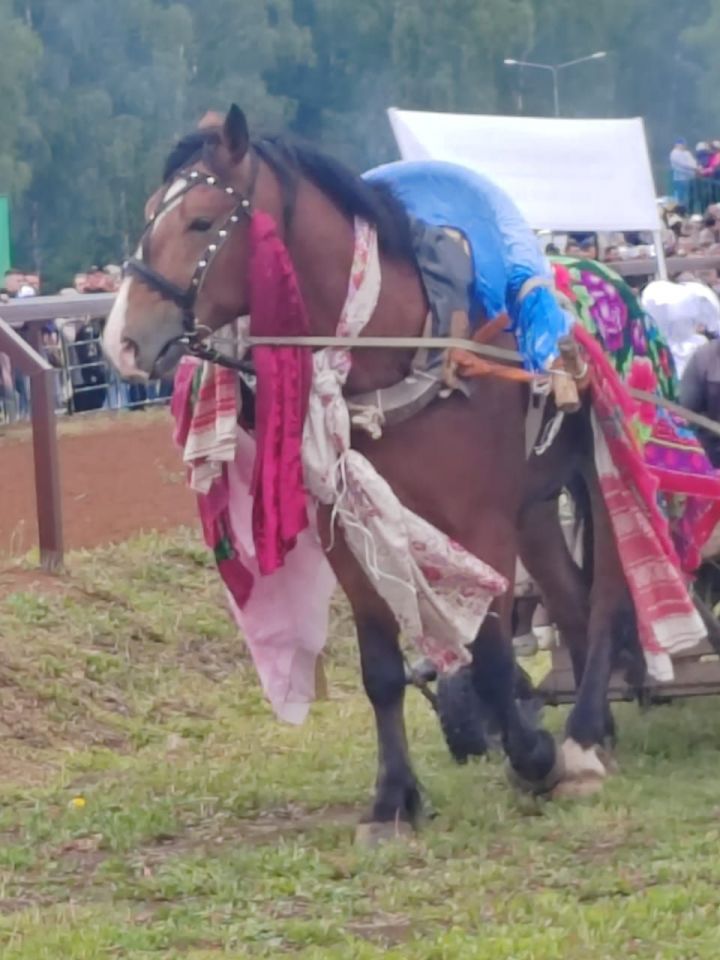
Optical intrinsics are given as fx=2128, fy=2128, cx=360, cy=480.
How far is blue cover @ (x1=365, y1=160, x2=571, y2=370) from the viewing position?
18.8 ft

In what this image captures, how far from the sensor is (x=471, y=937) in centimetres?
451

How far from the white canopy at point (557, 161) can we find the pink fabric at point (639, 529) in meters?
2.91

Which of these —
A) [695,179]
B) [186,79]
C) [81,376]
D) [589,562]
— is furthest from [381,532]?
[186,79]

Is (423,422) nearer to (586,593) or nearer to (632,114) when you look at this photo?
(586,593)

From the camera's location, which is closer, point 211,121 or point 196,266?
point 196,266

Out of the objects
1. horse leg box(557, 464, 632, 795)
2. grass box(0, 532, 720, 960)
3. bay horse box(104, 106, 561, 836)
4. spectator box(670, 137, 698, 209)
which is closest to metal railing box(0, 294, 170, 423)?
grass box(0, 532, 720, 960)

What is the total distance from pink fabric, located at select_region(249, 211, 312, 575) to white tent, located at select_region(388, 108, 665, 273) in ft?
11.9

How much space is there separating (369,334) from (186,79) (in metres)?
40.0

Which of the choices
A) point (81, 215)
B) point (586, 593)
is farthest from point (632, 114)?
point (586, 593)

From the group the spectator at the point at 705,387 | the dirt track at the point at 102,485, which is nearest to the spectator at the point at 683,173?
the dirt track at the point at 102,485

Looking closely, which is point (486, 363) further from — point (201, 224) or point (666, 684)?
point (666, 684)

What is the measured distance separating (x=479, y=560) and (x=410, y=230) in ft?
3.03

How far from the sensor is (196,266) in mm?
5312

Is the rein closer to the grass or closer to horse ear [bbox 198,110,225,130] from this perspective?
horse ear [bbox 198,110,225,130]
